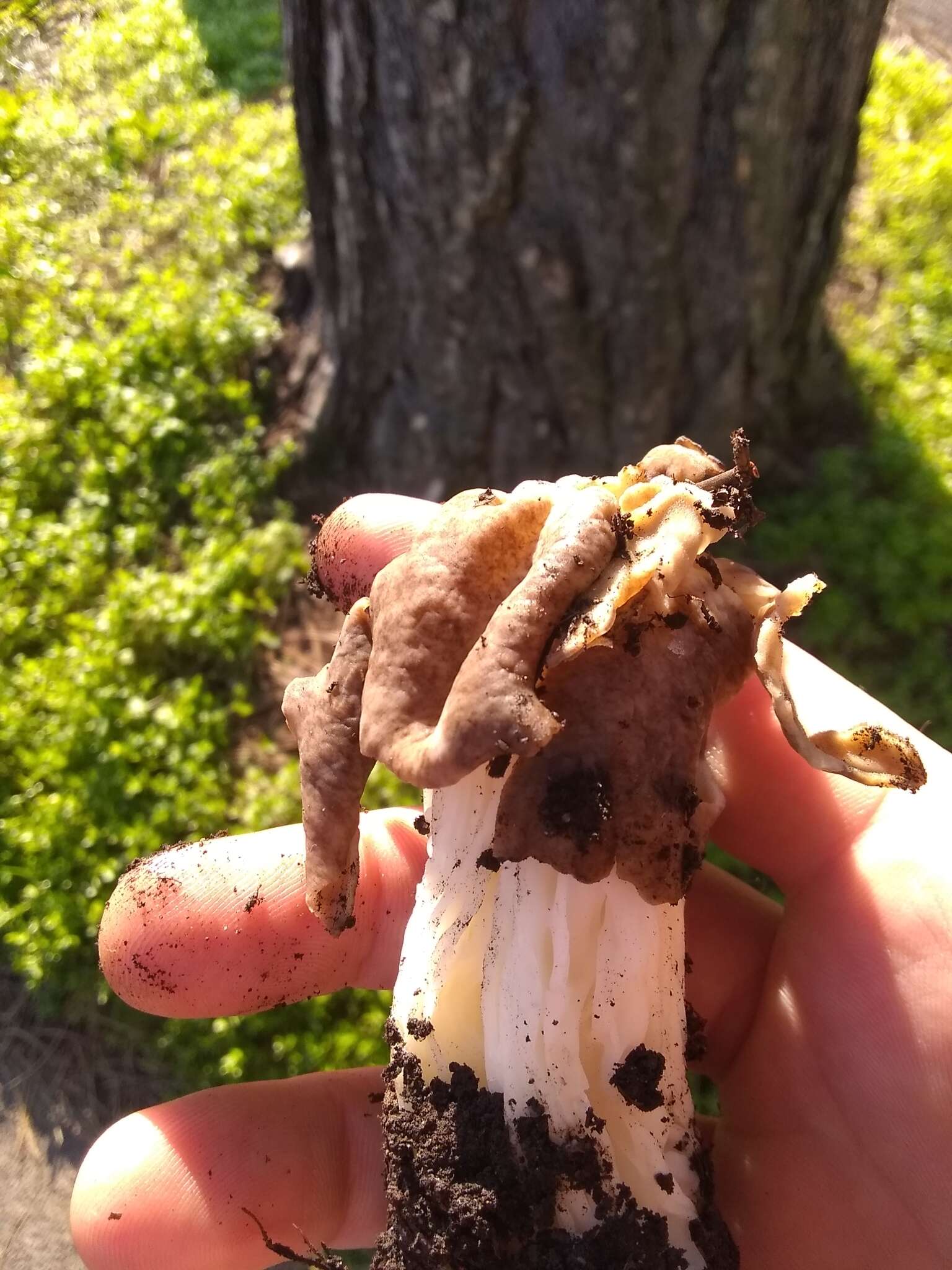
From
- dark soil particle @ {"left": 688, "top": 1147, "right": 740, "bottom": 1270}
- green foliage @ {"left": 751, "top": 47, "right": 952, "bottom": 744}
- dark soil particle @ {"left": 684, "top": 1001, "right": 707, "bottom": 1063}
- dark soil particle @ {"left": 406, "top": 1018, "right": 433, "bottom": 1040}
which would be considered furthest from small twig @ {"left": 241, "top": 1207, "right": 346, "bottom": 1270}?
green foliage @ {"left": 751, "top": 47, "right": 952, "bottom": 744}

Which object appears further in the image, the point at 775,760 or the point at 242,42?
the point at 242,42

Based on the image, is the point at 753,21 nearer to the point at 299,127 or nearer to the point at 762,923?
the point at 299,127

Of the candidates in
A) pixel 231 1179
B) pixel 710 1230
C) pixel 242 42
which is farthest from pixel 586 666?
pixel 242 42

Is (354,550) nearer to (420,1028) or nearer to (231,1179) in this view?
(420,1028)

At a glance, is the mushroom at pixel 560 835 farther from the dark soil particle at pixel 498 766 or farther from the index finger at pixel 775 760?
the index finger at pixel 775 760

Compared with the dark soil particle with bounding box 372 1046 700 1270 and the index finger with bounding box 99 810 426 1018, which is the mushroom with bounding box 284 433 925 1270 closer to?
the dark soil particle with bounding box 372 1046 700 1270

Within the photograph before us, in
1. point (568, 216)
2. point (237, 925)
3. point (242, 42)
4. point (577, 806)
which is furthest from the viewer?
point (242, 42)
